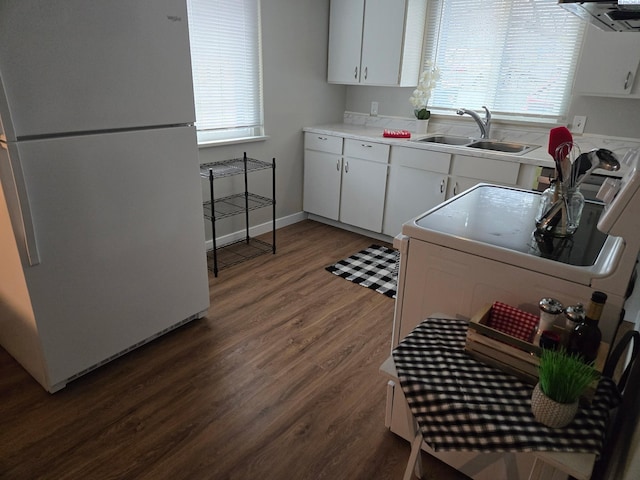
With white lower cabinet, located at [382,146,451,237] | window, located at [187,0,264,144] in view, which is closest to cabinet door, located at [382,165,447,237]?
white lower cabinet, located at [382,146,451,237]

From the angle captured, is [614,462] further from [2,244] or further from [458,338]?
[2,244]

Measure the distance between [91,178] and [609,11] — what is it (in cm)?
193

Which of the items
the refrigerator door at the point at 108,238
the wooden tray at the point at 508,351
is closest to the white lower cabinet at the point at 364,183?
the refrigerator door at the point at 108,238

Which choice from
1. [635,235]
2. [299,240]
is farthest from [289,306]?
[635,235]

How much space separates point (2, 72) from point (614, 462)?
2.21 meters

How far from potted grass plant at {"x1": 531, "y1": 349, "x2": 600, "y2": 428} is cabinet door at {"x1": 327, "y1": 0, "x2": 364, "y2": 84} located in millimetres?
3299

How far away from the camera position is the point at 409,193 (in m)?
3.35

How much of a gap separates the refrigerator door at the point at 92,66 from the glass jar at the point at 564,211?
165cm

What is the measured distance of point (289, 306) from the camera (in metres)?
2.66

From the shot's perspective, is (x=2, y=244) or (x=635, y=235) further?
(x=2, y=244)

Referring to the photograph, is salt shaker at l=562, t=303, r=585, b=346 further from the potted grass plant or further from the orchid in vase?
the orchid in vase

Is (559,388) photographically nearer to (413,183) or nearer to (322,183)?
(413,183)

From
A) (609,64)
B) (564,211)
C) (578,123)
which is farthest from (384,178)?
(564,211)

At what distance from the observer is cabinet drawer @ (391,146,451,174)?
3.09m
